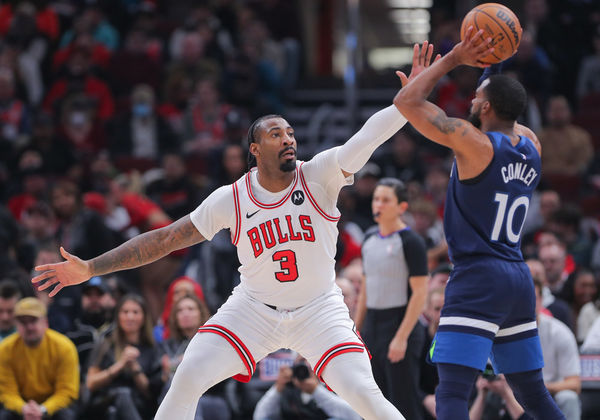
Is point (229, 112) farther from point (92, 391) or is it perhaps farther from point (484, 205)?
point (484, 205)

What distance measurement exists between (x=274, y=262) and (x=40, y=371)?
3.84m

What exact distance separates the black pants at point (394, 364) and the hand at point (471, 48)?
294cm

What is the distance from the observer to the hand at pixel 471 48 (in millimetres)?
4980

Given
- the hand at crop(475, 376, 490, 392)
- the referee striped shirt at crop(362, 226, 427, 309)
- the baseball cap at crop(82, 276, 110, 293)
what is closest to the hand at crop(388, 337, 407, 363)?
the referee striped shirt at crop(362, 226, 427, 309)

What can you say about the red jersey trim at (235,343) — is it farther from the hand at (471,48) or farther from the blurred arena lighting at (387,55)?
the blurred arena lighting at (387,55)

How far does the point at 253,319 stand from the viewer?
5754 mm

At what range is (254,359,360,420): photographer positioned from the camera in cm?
815

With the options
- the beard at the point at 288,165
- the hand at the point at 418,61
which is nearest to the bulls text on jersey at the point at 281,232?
the beard at the point at 288,165

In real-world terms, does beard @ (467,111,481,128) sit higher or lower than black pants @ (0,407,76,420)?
higher

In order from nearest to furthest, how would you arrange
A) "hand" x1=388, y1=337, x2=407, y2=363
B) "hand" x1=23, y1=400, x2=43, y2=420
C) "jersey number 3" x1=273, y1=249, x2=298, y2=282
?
"jersey number 3" x1=273, y1=249, x2=298, y2=282 → "hand" x1=388, y1=337, x2=407, y2=363 → "hand" x1=23, y1=400, x2=43, y2=420

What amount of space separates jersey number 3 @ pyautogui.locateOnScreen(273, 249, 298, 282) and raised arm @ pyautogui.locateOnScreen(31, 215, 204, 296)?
0.56 metres

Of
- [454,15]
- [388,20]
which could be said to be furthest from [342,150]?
[388,20]

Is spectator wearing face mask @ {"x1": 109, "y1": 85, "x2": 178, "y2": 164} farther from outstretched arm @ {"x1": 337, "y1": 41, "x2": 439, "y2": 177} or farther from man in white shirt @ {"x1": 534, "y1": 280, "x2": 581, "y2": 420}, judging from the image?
outstretched arm @ {"x1": 337, "y1": 41, "x2": 439, "y2": 177}

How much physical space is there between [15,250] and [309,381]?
4.62 meters
